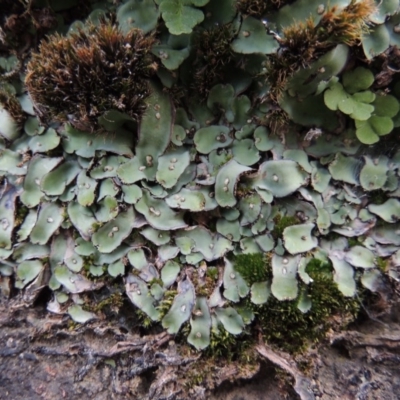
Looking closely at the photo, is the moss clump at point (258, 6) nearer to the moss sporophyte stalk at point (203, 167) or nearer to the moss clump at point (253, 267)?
the moss sporophyte stalk at point (203, 167)

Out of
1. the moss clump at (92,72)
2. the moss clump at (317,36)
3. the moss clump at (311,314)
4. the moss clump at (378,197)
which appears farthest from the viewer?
the moss clump at (378,197)

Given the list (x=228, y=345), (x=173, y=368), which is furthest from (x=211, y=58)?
(x=173, y=368)

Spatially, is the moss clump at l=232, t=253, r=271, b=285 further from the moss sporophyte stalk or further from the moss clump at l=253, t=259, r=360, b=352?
the moss clump at l=253, t=259, r=360, b=352

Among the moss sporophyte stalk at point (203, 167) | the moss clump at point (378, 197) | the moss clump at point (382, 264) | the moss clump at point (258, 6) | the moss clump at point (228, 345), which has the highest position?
the moss clump at point (258, 6)

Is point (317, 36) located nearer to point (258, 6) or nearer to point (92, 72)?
point (258, 6)

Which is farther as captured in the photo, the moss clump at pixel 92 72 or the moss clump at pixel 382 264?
the moss clump at pixel 382 264

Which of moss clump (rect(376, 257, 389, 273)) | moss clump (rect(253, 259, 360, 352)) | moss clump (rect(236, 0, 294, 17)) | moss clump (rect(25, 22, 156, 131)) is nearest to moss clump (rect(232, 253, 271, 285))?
moss clump (rect(253, 259, 360, 352))

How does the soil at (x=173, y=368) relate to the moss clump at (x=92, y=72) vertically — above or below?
below

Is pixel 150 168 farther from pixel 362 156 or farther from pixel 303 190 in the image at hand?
pixel 362 156

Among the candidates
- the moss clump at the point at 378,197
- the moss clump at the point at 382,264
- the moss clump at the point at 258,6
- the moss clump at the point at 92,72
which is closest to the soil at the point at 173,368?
the moss clump at the point at 382,264
